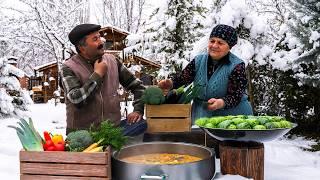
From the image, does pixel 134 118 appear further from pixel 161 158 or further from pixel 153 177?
pixel 153 177

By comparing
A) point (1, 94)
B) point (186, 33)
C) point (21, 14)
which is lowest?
point (1, 94)

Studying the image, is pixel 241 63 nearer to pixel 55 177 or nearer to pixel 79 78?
pixel 79 78

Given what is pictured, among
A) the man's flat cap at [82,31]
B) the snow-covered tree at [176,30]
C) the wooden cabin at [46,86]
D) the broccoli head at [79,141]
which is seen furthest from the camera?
the wooden cabin at [46,86]

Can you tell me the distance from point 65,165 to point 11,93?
35.3ft

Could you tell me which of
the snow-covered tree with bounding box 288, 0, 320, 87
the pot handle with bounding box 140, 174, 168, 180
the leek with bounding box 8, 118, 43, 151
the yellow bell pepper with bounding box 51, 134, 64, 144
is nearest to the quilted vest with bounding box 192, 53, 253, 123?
the pot handle with bounding box 140, 174, 168, 180

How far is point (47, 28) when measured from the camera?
1673 cm

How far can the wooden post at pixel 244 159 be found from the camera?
86.2 inches

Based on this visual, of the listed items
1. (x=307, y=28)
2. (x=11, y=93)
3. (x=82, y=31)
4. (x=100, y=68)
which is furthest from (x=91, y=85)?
(x=11, y=93)

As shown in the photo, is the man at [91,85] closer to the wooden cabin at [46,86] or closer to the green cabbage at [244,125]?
the green cabbage at [244,125]

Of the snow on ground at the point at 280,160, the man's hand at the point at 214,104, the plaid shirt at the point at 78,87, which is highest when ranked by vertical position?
the plaid shirt at the point at 78,87

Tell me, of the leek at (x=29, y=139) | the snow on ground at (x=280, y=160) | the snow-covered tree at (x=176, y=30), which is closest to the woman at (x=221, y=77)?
the snow on ground at (x=280, y=160)

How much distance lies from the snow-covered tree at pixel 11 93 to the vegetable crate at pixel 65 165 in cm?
934

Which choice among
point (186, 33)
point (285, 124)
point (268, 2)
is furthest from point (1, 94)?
point (268, 2)

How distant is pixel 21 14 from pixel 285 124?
18.2 meters
